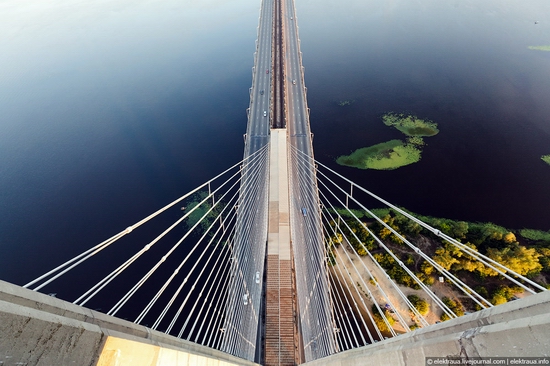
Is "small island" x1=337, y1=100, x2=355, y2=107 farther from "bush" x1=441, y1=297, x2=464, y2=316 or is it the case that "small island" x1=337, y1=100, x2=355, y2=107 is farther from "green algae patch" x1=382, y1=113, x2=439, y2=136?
"bush" x1=441, y1=297, x2=464, y2=316

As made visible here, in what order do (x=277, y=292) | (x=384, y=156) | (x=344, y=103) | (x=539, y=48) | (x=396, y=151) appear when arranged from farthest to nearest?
(x=539, y=48), (x=344, y=103), (x=396, y=151), (x=384, y=156), (x=277, y=292)

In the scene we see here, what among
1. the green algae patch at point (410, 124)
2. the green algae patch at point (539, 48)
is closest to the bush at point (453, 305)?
the green algae patch at point (410, 124)

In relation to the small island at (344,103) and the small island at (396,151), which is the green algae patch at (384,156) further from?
the small island at (344,103)

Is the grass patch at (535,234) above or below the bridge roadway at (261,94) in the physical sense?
below

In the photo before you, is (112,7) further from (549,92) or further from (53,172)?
(549,92)

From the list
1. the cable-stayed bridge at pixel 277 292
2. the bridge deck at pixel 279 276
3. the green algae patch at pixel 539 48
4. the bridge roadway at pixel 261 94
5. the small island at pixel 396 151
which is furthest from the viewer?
the green algae patch at pixel 539 48

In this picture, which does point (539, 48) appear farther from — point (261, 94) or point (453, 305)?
point (453, 305)

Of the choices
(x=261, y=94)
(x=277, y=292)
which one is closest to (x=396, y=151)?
(x=261, y=94)
